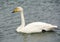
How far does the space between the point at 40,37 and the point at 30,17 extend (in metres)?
2.47

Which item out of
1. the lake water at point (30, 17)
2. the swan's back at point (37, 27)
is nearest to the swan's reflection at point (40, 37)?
the lake water at point (30, 17)

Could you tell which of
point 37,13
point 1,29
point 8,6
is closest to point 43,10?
point 37,13

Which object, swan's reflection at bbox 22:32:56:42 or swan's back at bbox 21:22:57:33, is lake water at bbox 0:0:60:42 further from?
swan's back at bbox 21:22:57:33

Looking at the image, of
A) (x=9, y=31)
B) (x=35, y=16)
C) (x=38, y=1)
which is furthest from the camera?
(x=38, y=1)

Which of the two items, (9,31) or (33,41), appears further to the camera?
(9,31)

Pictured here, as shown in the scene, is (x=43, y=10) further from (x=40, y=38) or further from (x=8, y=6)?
(x=40, y=38)

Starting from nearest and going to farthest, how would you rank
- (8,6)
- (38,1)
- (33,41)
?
(33,41) → (8,6) → (38,1)

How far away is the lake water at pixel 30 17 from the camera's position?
36.5 feet

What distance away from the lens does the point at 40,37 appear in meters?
11.2

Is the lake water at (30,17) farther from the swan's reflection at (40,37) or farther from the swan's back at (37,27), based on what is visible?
the swan's back at (37,27)

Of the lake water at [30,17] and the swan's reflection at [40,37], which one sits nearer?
the swan's reflection at [40,37]

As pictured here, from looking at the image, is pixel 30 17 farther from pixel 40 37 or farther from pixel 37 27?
pixel 40 37

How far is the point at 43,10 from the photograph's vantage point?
14.6 metres

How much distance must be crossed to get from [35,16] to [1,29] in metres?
2.08
